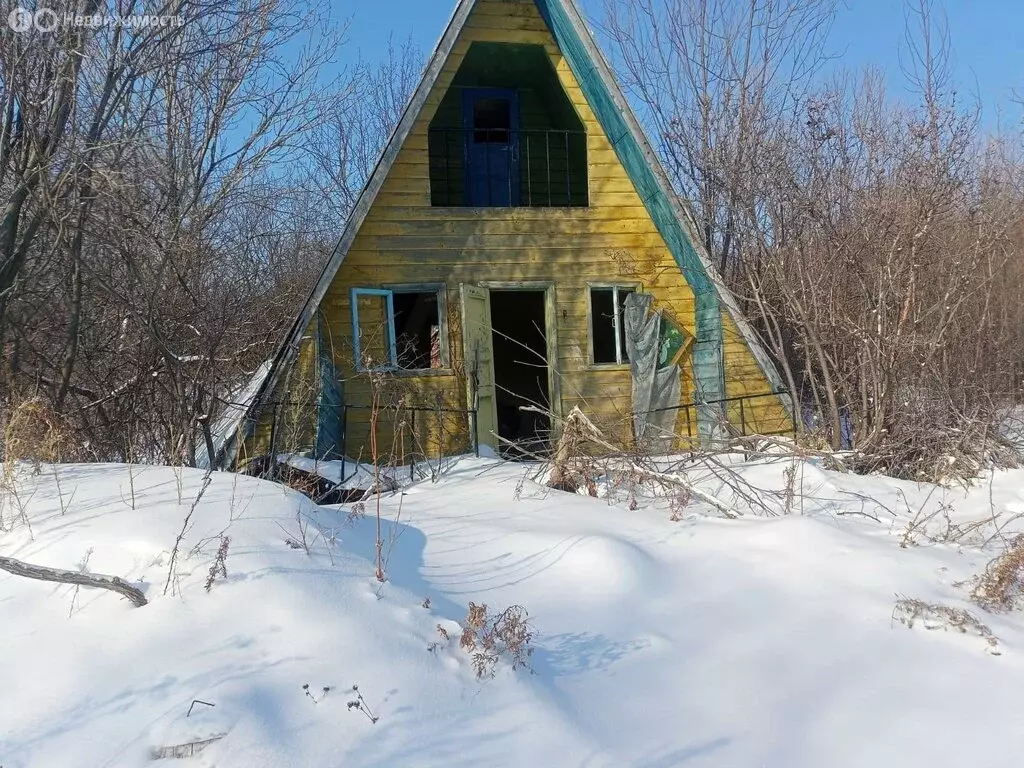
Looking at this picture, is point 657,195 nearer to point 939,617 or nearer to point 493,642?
point 939,617

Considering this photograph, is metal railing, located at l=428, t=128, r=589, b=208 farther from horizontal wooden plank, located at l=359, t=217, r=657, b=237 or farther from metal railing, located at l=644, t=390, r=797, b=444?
metal railing, located at l=644, t=390, r=797, b=444

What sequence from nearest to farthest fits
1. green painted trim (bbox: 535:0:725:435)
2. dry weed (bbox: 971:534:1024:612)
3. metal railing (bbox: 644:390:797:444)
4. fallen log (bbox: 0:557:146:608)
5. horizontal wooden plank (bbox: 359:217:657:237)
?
1. fallen log (bbox: 0:557:146:608)
2. dry weed (bbox: 971:534:1024:612)
3. green painted trim (bbox: 535:0:725:435)
4. horizontal wooden plank (bbox: 359:217:657:237)
5. metal railing (bbox: 644:390:797:444)

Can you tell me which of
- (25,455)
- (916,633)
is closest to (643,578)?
(916,633)

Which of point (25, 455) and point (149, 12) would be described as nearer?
point (25, 455)

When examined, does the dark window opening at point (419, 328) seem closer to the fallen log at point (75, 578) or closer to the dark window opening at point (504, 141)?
the dark window opening at point (504, 141)

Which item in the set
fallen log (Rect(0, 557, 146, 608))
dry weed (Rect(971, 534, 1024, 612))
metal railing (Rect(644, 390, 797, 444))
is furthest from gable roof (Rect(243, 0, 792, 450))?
dry weed (Rect(971, 534, 1024, 612))

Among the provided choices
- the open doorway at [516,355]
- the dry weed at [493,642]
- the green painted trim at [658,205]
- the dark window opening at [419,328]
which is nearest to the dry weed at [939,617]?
the dry weed at [493,642]

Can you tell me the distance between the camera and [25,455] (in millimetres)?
6156

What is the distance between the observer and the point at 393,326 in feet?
31.8

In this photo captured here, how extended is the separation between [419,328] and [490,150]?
282 cm

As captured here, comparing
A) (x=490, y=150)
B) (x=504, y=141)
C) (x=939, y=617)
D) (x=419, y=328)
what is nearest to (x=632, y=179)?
(x=490, y=150)

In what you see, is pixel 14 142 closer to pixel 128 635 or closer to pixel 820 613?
pixel 128 635

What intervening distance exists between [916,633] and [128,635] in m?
3.90

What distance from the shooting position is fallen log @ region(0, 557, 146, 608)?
3.59 m
